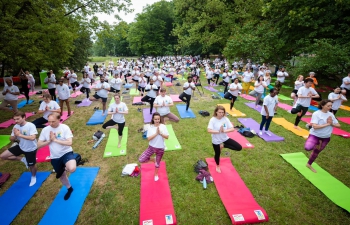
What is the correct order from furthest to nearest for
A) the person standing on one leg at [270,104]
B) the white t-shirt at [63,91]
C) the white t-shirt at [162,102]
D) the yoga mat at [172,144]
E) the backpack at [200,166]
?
the white t-shirt at [63,91]
the white t-shirt at [162,102]
the person standing on one leg at [270,104]
the yoga mat at [172,144]
the backpack at [200,166]

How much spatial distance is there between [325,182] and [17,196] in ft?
29.7

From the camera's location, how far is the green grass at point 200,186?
14.5ft

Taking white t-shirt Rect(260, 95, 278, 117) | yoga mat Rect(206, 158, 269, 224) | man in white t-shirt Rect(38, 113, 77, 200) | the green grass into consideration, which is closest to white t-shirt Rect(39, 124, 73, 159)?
man in white t-shirt Rect(38, 113, 77, 200)

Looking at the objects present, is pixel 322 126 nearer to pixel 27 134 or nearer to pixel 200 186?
pixel 200 186

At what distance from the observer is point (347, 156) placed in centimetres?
688

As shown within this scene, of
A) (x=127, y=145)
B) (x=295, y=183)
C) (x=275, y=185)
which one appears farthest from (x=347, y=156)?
(x=127, y=145)

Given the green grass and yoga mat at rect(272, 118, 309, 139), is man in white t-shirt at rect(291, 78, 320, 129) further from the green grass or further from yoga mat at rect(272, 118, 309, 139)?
the green grass

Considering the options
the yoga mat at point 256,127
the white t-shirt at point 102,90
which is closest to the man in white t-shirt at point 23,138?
the white t-shirt at point 102,90

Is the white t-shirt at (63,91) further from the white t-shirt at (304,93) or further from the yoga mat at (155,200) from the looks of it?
the white t-shirt at (304,93)

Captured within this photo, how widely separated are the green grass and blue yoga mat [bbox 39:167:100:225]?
15cm

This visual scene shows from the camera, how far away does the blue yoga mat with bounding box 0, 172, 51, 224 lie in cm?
440

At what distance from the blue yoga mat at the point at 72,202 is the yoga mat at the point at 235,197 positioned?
383 cm

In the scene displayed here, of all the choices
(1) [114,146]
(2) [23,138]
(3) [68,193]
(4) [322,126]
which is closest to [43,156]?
(2) [23,138]

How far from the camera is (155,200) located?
15.8ft
